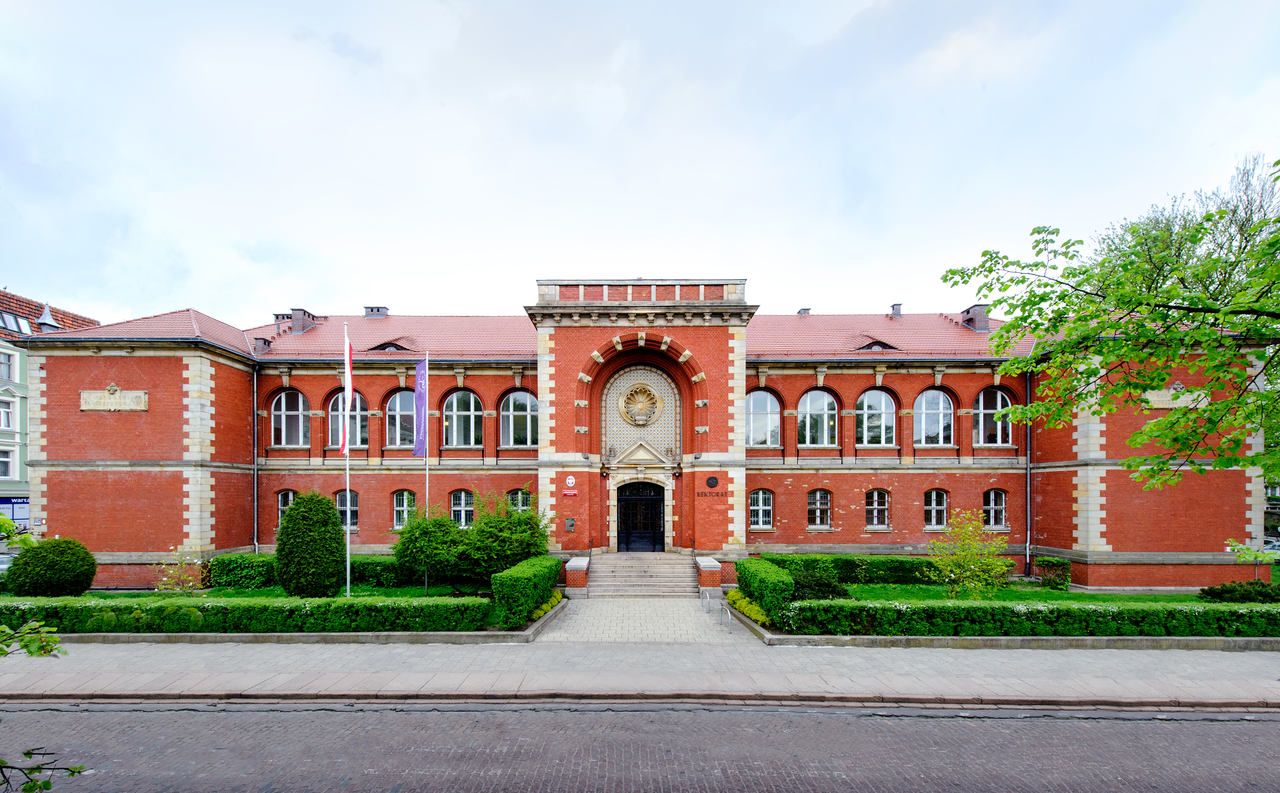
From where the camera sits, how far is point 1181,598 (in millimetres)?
21188

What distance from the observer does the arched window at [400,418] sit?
2759 cm

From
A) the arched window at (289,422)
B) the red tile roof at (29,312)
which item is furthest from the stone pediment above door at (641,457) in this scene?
the red tile roof at (29,312)

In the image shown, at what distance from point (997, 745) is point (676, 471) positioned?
1591 centimetres

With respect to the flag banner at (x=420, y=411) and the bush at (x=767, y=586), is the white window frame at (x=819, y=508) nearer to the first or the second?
the bush at (x=767, y=586)

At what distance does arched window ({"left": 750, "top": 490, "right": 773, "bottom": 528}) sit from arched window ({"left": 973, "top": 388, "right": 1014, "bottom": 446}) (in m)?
8.74

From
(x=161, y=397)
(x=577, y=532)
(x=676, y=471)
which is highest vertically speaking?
(x=161, y=397)

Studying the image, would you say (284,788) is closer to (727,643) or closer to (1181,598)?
(727,643)

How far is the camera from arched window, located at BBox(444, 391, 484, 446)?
27.6 meters

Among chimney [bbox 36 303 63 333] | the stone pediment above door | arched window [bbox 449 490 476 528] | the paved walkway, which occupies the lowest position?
the paved walkway

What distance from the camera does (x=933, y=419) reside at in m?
27.3

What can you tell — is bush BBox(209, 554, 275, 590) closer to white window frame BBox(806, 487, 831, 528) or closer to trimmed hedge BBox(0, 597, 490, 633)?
trimmed hedge BBox(0, 597, 490, 633)

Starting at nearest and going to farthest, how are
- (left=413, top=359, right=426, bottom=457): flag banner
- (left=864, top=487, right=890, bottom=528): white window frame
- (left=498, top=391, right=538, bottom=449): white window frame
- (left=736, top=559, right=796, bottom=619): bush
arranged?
1. (left=736, top=559, right=796, bottom=619): bush
2. (left=413, top=359, right=426, bottom=457): flag banner
3. (left=864, top=487, right=890, bottom=528): white window frame
4. (left=498, top=391, right=538, bottom=449): white window frame

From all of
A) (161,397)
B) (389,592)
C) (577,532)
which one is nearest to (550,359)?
(577,532)

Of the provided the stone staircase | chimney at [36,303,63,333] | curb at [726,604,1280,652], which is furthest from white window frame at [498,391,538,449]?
chimney at [36,303,63,333]
